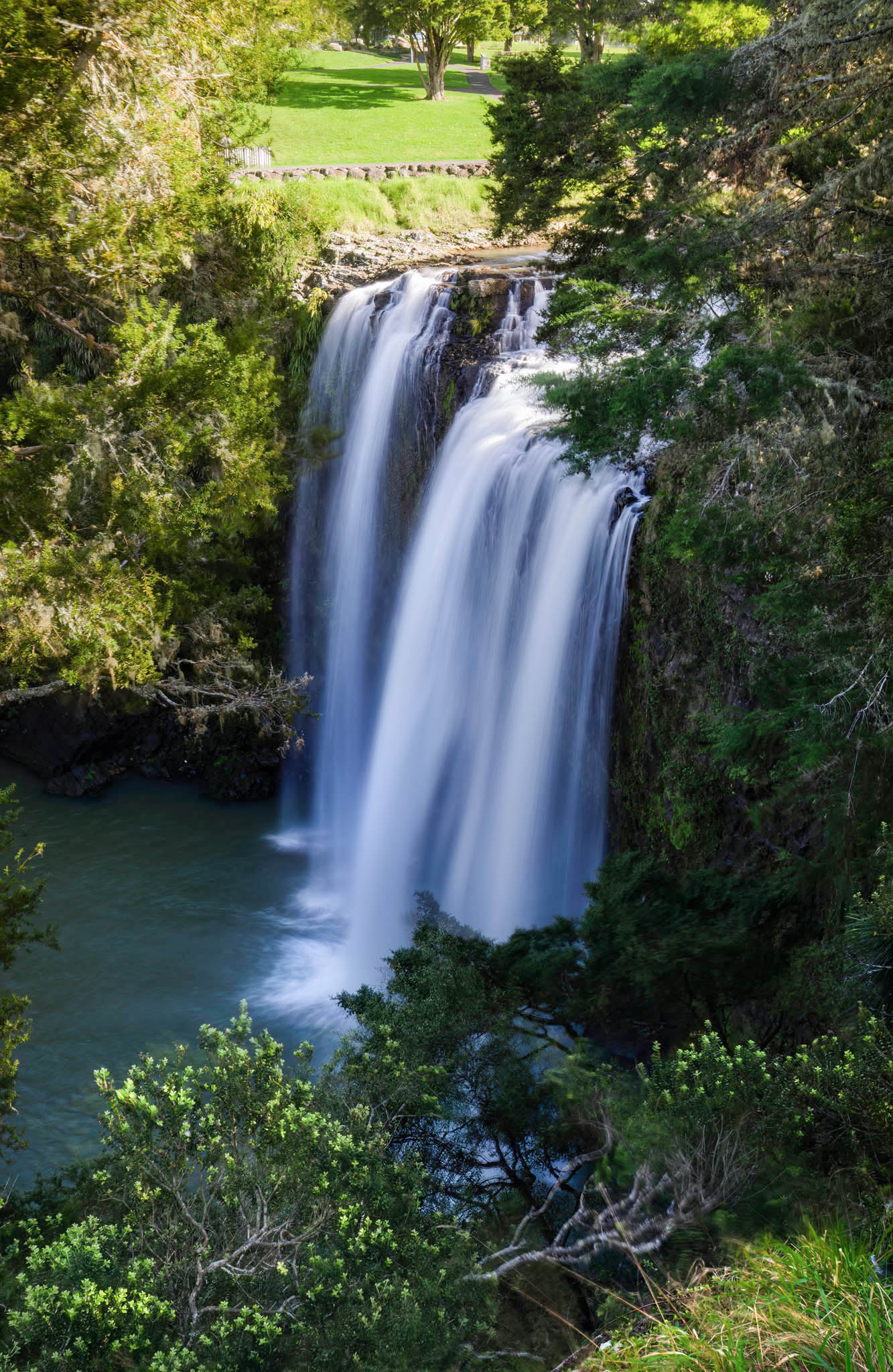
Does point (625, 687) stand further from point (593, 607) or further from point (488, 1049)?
point (488, 1049)

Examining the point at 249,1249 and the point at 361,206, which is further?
the point at 361,206

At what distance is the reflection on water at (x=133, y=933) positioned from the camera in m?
13.7

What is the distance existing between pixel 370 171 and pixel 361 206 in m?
4.77

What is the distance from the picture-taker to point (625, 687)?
12.8 meters

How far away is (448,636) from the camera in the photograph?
15.9 metres

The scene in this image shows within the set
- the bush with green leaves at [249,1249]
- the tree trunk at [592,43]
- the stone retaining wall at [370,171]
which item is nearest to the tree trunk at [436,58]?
the tree trunk at [592,43]

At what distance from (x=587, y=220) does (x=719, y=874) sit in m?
9.12

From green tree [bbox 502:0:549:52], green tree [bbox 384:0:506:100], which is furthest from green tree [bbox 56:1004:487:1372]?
green tree [bbox 384:0:506:100]

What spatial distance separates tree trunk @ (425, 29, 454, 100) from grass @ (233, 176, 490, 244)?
58.9ft

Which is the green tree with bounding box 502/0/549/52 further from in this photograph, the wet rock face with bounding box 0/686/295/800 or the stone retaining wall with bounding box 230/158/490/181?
the wet rock face with bounding box 0/686/295/800

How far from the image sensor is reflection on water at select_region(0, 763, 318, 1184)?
13.7 meters

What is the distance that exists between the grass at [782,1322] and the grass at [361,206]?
19.6 metres

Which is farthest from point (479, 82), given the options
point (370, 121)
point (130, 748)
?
point (130, 748)

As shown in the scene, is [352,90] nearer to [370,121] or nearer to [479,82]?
[370,121]
